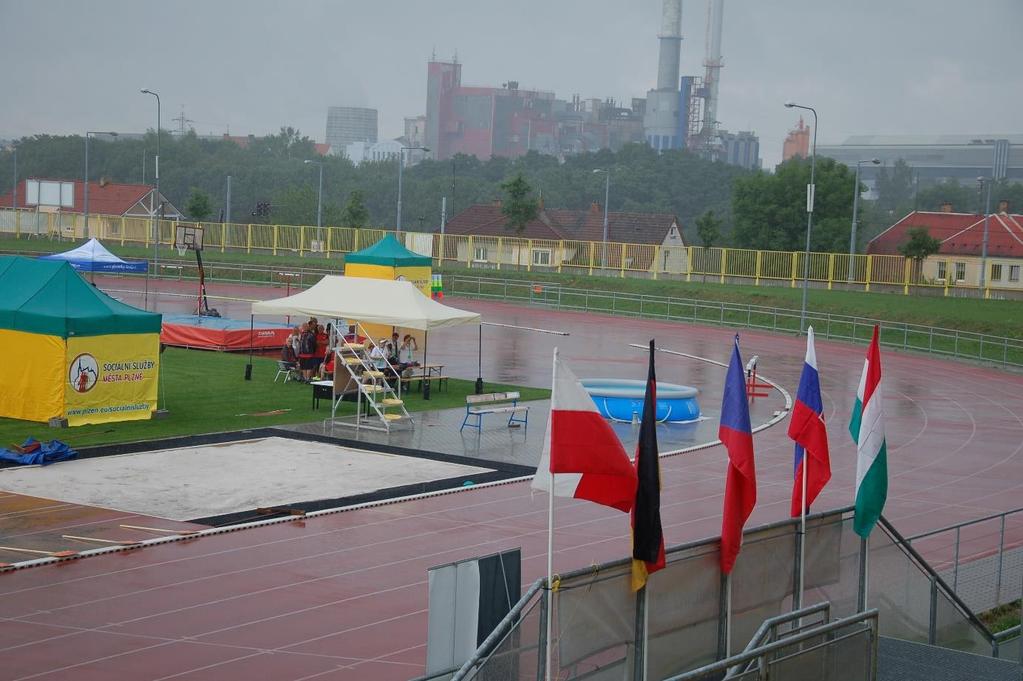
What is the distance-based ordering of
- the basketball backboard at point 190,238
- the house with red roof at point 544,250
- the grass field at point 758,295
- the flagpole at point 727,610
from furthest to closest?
the house with red roof at point 544,250, the grass field at point 758,295, the basketball backboard at point 190,238, the flagpole at point 727,610

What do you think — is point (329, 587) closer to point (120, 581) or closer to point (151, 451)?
point (120, 581)

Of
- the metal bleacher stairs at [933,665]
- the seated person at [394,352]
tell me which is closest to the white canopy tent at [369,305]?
the seated person at [394,352]

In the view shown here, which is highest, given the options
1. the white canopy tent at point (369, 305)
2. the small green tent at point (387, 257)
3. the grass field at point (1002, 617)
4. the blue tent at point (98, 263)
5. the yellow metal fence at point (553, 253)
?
the yellow metal fence at point (553, 253)

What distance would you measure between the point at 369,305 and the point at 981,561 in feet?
44.5

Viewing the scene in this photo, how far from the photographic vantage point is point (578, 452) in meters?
8.96

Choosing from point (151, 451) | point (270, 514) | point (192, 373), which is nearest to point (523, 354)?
point (192, 373)

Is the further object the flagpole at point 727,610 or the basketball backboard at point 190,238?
the basketball backboard at point 190,238

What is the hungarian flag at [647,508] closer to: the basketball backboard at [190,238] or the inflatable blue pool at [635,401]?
A: the inflatable blue pool at [635,401]

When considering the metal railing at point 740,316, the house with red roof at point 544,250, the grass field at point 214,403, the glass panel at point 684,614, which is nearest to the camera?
the glass panel at point 684,614

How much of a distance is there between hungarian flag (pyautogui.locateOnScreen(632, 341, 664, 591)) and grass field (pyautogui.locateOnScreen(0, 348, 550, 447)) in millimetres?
13422

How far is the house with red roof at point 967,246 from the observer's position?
2502 inches

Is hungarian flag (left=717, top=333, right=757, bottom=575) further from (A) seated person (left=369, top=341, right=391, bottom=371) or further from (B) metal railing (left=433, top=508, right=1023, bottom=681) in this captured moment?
(A) seated person (left=369, top=341, right=391, bottom=371)

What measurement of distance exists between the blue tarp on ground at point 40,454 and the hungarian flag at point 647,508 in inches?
482

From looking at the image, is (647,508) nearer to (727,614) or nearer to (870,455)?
(727,614)
